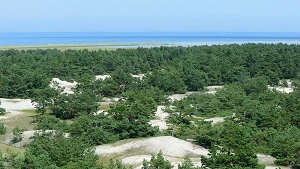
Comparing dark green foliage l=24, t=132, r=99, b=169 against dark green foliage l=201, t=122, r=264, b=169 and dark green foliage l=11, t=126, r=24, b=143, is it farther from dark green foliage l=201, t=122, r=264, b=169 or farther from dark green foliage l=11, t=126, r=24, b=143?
dark green foliage l=11, t=126, r=24, b=143

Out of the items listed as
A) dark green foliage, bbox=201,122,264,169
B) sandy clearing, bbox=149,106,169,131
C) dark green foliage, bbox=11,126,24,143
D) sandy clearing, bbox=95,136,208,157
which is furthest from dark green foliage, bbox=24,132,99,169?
sandy clearing, bbox=149,106,169,131

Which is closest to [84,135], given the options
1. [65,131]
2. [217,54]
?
[65,131]

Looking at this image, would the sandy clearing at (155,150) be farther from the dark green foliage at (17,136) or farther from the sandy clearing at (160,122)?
the dark green foliage at (17,136)

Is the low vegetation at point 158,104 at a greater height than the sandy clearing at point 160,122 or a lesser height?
greater

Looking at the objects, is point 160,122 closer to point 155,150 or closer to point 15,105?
point 155,150

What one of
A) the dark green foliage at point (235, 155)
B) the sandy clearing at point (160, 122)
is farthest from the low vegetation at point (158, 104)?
the sandy clearing at point (160, 122)

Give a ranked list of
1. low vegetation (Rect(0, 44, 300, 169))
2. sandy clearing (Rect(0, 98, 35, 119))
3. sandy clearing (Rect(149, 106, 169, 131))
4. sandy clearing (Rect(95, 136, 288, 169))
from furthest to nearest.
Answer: sandy clearing (Rect(0, 98, 35, 119))
sandy clearing (Rect(149, 106, 169, 131))
sandy clearing (Rect(95, 136, 288, 169))
low vegetation (Rect(0, 44, 300, 169))

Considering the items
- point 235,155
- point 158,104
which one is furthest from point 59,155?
point 158,104

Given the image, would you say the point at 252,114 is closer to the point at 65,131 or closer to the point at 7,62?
the point at 65,131
